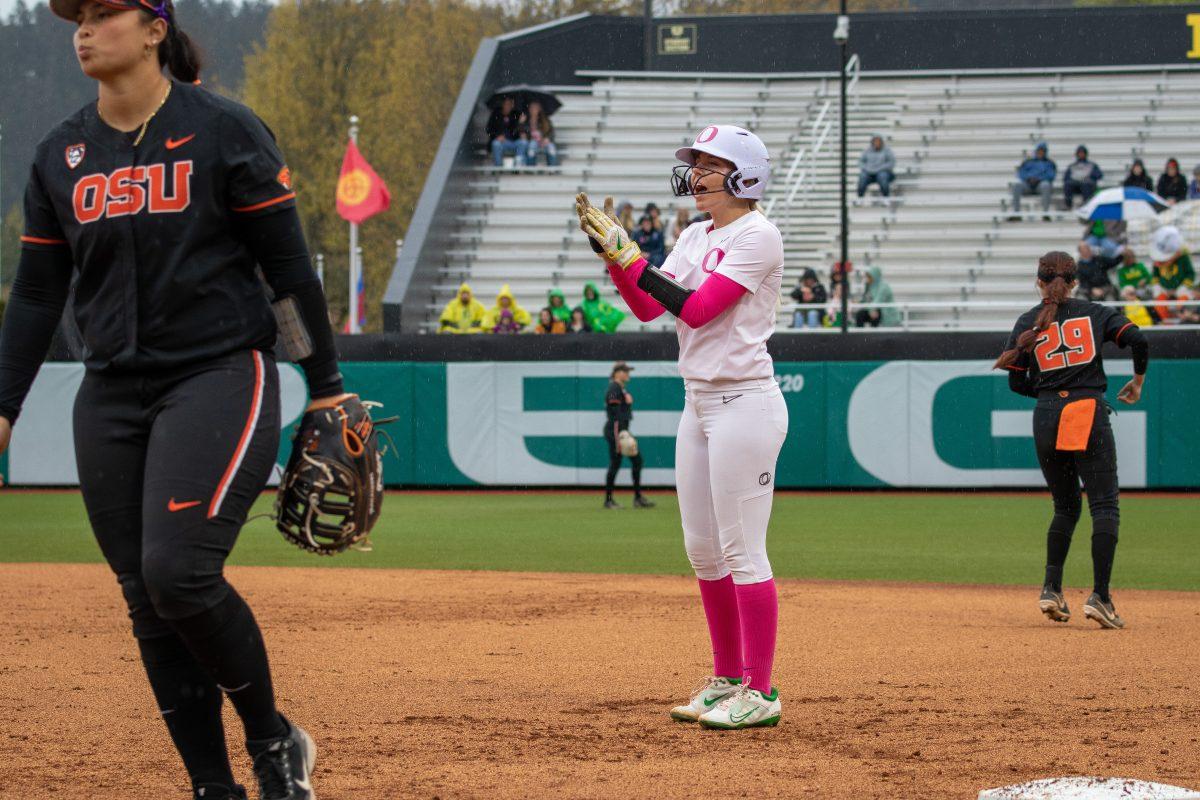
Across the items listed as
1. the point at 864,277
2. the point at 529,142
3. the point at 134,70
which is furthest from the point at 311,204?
the point at 134,70

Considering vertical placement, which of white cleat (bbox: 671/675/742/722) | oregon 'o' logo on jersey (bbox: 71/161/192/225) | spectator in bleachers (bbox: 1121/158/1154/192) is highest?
spectator in bleachers (bbox: 1121/158/1154/192)

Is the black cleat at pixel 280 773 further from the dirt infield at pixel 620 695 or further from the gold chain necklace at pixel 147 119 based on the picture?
the gold chain necklace at pixel 147 119

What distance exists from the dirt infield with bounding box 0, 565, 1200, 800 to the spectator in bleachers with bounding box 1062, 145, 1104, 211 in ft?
57.7

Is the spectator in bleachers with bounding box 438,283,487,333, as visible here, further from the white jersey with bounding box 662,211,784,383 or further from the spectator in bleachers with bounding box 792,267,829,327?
the white jersey with bounding box 662,211,784,383

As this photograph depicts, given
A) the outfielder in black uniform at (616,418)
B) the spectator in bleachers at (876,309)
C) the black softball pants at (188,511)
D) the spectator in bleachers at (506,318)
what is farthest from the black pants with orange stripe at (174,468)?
the spectator in bleachers at (876,309)

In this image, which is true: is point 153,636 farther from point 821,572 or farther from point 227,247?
point 821,572

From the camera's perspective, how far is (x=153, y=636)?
411 centimetres

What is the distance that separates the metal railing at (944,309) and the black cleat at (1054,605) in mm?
12708

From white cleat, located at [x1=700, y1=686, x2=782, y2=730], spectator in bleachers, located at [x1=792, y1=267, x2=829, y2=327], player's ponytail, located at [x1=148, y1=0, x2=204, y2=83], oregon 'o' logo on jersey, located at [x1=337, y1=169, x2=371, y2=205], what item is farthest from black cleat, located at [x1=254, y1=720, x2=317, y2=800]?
oregon 'o' logo on jersey, located at [x1=337, y1=169, x2=371, y2=205]

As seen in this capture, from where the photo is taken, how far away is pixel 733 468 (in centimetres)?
568

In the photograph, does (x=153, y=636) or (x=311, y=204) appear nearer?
(x=153, y=636)

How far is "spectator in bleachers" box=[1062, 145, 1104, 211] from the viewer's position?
87.0ft

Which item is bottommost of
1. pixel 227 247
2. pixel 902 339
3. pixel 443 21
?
pixel 902 339

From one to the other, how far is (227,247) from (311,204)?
5475 cm
